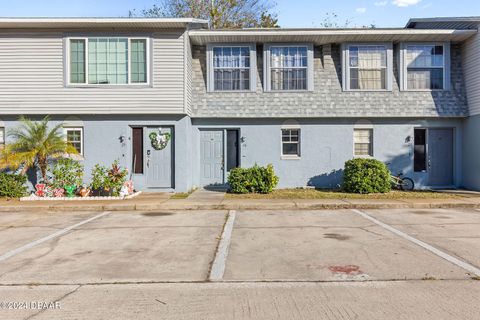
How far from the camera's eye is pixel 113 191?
12.6 metres

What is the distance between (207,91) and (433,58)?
28.5ft

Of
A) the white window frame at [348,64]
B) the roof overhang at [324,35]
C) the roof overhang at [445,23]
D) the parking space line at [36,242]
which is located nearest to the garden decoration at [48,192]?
the parking space line at [36,242]

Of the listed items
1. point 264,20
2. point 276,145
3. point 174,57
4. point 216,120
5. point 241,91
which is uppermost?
point 264,20

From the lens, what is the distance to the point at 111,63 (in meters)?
13.5

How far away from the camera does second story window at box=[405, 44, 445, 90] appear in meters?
14.6

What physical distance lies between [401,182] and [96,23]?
40.3 feet

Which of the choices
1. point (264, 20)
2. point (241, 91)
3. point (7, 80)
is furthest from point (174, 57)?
point (264, 20)

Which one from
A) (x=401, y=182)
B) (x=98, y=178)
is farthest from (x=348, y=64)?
(x=98, y=178)

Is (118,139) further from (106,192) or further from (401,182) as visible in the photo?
(401,182)

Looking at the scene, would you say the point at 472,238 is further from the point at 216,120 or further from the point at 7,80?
the point at 7,80

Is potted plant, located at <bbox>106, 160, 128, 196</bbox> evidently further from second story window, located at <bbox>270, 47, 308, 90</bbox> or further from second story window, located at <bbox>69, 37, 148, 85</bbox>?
second story window, located at <bbox>270, 47, 308, 90</bbox>

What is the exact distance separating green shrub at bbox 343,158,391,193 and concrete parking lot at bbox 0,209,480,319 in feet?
12.6

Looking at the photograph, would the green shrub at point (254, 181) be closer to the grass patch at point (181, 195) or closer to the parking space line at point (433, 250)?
the grass patch at point (181, 195)

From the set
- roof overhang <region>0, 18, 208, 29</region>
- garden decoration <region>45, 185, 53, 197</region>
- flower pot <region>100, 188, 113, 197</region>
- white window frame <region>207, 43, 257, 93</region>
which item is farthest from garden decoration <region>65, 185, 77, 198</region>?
white window frame <region>207, 43, 257, 93</region>
